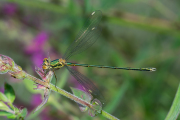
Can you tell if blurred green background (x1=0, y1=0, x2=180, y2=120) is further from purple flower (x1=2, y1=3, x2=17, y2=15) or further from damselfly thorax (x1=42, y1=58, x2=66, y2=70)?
damselfly thorax (x1=42, y1=58, x2=66, y2=70)

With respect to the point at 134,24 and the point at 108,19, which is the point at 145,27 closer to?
the point at 134,24

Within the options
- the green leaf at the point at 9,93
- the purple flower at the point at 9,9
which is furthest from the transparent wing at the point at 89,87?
the purple flower at the point at 9,9

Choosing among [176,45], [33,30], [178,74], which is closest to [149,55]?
[176,45]

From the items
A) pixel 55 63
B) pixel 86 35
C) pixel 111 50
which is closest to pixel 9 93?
pixel 55 63

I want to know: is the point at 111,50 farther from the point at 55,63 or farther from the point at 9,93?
the point at 9,93

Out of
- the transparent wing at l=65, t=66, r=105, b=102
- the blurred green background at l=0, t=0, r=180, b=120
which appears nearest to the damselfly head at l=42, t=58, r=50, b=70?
the transparent wing at l=65, t=66, r=105, b=102

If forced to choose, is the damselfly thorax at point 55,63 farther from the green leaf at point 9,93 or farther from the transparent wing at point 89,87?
the green leaf at point 9,93

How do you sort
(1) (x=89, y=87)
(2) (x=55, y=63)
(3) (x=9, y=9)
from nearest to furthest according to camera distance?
1. (1) (x=89, y=87)
2. (2) (x=55, y=63)
3. (3) (x=9, y=9)

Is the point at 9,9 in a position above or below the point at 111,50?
above
